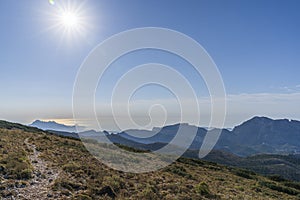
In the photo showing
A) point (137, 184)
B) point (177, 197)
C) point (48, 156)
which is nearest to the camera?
point (177, 197)

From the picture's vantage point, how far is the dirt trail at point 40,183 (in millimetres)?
15712

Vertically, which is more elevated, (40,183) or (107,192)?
(40,183)

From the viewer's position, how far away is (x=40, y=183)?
18234mm

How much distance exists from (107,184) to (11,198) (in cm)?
657

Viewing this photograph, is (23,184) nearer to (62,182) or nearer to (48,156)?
(62,182)

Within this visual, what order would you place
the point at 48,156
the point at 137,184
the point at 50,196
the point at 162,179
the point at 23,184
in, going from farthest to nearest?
the point at 48,156 → the point at 162,179 → the point at 137,184 → the point at 23,184 → the point at 50,196

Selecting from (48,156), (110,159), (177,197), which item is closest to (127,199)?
(177,197)

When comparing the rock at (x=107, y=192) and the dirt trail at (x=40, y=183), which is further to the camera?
the rock at (x=107, y=192)

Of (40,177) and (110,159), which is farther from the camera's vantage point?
(110,159)

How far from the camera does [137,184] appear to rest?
21750 mm

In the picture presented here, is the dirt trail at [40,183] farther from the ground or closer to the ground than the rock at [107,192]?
farther from the ground

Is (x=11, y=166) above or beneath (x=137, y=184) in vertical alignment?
above

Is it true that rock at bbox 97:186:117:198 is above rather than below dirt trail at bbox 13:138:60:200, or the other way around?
below

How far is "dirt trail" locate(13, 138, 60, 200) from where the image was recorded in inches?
619
